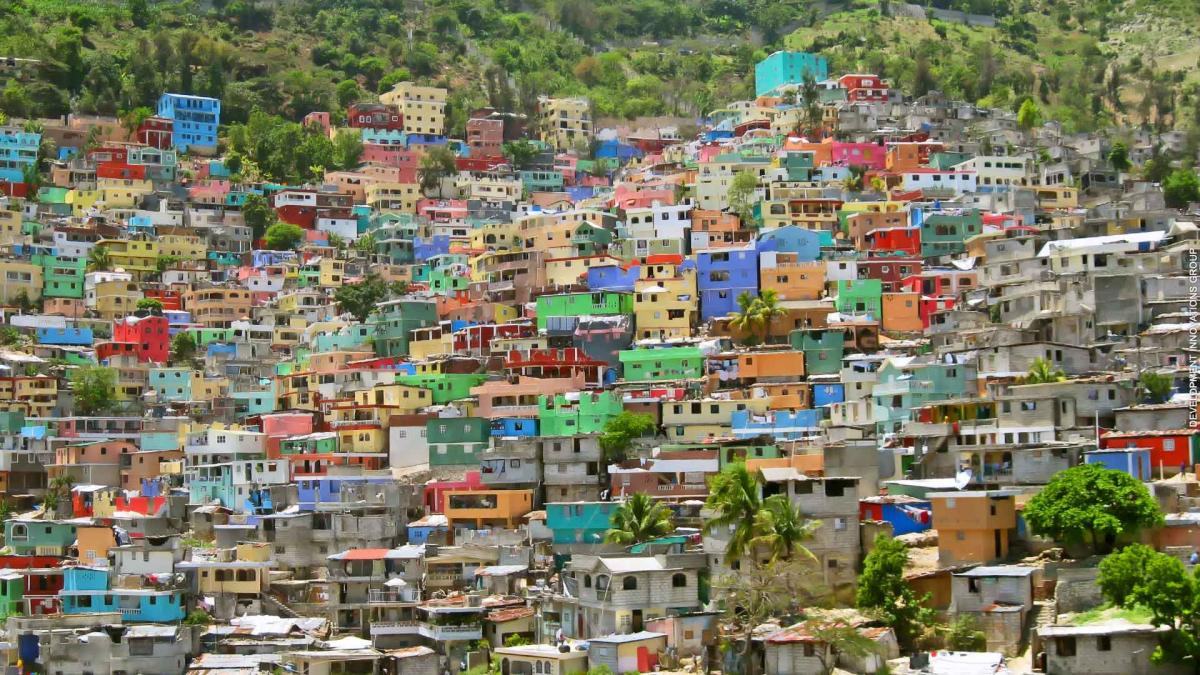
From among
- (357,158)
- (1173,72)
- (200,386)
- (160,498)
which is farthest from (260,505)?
(1173,72)

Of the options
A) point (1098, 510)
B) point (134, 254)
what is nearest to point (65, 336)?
point (134, 254)

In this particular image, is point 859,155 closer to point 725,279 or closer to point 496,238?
point 496,238

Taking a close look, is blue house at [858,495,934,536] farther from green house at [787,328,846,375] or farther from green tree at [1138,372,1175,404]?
green house at [787,328,846,375]

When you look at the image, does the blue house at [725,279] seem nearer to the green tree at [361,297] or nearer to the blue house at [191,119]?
the green tree at [361,297]

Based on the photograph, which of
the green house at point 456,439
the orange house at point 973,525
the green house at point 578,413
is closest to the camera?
the orange house at point 973,525

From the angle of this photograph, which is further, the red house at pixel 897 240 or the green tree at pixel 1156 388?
the red house at pixel 897 240

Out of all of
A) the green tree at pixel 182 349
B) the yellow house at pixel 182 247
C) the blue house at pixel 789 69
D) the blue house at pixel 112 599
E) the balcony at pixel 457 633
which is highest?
the blue house at pixel 789 69

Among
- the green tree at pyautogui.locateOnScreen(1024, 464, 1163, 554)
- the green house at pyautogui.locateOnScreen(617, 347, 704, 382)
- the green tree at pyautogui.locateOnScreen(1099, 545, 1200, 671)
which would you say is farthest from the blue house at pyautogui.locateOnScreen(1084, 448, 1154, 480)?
the green house at pyautogui.locateOnScreen(617, 347, 704, 382)

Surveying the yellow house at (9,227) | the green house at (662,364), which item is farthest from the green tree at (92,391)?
the green house at (662,364)

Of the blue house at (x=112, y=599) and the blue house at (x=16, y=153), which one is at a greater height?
the blue house at (x=16, y=153)
